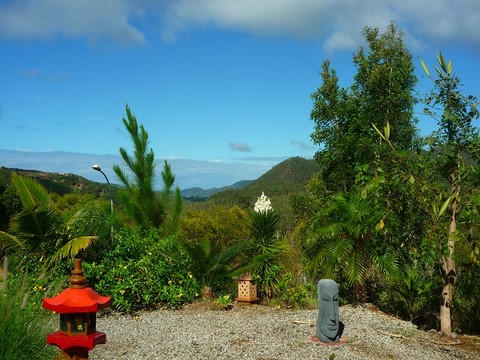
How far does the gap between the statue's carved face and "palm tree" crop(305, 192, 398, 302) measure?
1711mm

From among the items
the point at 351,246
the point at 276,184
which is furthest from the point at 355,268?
the point at 276,184

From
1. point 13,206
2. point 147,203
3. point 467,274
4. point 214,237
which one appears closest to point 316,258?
point 467,274

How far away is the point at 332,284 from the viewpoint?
7.43 meters

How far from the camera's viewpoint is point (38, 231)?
368 inches

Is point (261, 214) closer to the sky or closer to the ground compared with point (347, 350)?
closer to the sky

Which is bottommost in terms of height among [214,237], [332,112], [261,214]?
[214,237]

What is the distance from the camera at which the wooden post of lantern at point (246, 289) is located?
995 cm

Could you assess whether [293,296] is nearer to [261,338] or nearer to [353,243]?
[353,243]

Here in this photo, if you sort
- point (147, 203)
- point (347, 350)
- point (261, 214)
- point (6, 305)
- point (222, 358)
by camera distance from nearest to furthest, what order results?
point (6, 305) < point (222, 358) < point (347, 350) < point (261, 214) < point (147, 203)

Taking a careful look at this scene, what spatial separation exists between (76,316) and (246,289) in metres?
6.20

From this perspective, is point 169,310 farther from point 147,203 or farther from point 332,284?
point 147,203

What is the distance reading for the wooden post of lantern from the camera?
9.95 meters

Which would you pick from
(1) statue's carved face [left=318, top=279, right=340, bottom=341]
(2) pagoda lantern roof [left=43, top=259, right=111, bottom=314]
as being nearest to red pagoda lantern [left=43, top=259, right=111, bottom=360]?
(2) pagoda lantern roof [left=43, top=259, right=111, bottom=314]

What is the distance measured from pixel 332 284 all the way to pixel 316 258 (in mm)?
2131
